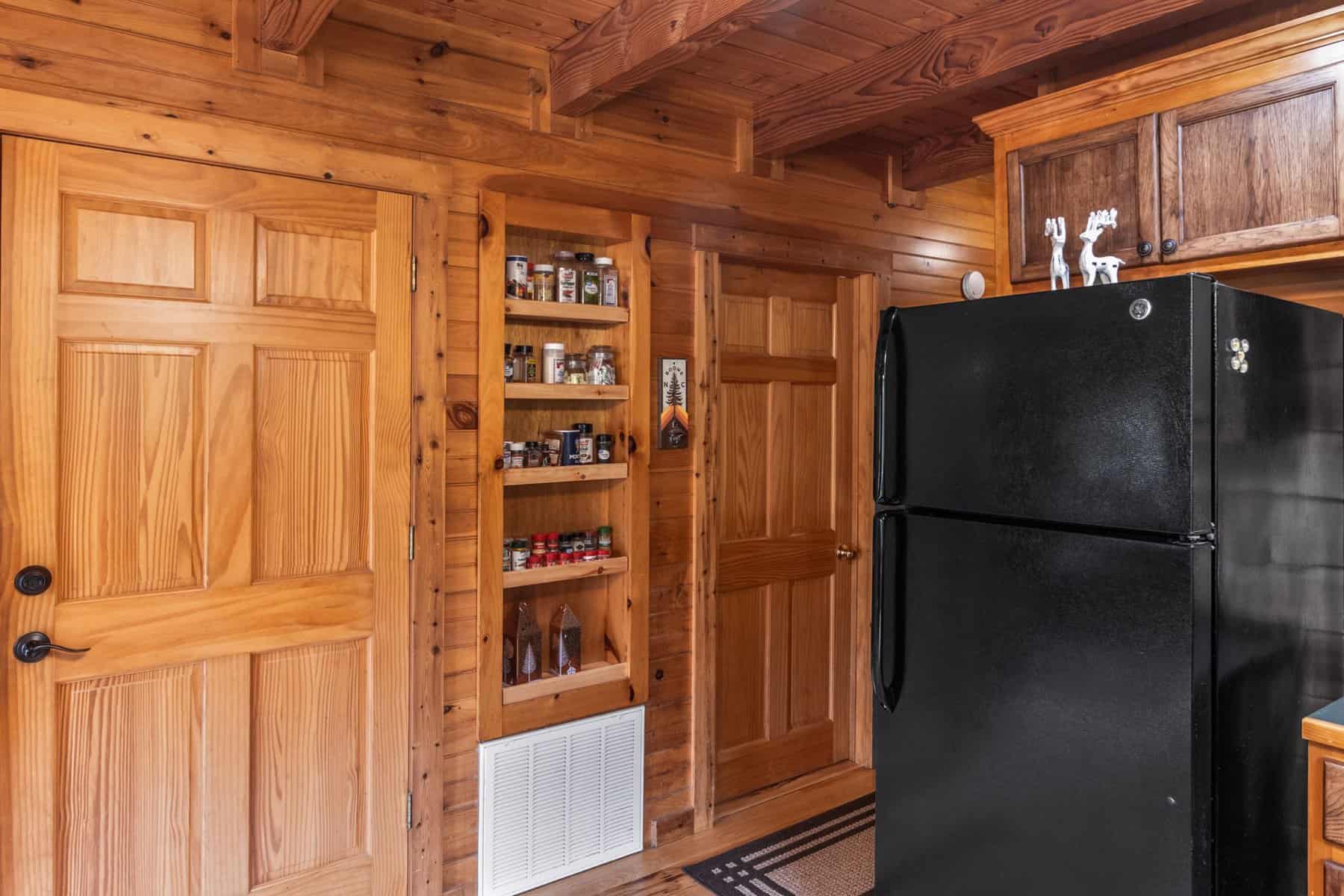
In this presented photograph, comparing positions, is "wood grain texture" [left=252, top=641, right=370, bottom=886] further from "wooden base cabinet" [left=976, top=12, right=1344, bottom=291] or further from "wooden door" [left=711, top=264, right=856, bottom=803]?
"wooden base cabinet" [left=976, top=12, right=1344, bottom=291]

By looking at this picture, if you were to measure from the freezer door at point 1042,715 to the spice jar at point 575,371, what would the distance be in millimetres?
1169

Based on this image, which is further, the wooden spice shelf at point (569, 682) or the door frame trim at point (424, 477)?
the wooden spice shelf at point (569, 682)

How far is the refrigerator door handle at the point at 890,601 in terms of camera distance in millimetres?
1934

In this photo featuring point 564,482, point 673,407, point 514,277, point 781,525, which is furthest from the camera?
point 781,525

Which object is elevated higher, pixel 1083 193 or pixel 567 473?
pixel 1083 193

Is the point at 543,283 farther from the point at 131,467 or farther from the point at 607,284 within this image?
the point at 131,467

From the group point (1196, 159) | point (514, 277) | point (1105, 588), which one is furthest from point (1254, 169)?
point (514, 277)

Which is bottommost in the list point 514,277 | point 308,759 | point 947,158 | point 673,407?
point 308,759

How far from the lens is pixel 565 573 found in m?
2.69

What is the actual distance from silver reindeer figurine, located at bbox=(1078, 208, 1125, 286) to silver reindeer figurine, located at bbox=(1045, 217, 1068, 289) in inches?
1.9

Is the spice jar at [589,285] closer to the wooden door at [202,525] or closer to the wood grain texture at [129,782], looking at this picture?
the wooden door at [202,525]

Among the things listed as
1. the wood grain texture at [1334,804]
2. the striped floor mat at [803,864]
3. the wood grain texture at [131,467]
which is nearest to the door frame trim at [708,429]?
the striped floor mat at [803,864]

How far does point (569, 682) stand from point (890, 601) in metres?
1.17

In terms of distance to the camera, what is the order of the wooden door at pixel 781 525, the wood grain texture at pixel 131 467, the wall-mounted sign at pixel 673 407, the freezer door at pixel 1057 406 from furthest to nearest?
1. the wooden door at pixel 781 525
2. the wall-mounted sign at pixel 673 407
3. the wood grain texture at pixel 131 467
4. the freezer door at pixel 1057 406
